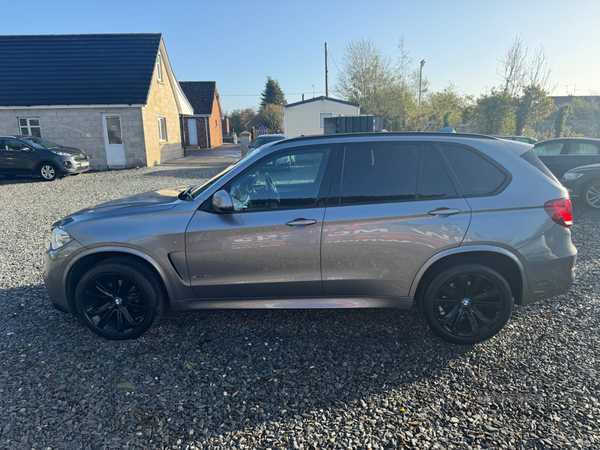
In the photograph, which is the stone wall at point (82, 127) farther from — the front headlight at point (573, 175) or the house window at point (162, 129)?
the front headlight at point (573, 175)

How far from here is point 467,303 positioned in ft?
11.2

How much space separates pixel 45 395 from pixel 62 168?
554 inches

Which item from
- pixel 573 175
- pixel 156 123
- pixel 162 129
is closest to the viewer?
pixel 573 175

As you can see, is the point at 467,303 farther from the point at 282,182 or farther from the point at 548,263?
the point at 282,182

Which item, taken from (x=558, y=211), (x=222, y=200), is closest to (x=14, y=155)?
(x=222, y=200)

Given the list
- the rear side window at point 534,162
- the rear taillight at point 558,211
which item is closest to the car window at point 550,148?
the rear side window at point 534,162

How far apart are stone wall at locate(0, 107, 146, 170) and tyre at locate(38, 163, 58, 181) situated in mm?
4152

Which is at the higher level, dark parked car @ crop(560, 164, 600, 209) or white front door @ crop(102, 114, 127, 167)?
white front door @ crop(102, 114, 127, 167)

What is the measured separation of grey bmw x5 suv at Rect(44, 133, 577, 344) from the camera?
3.29 meters

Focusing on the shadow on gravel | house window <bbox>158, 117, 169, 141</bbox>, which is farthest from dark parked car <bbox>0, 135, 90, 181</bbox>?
the shadow on gravel

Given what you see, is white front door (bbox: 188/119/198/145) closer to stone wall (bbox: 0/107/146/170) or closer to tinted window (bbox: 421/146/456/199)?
stone wall (bbox: 0/107/146/170)

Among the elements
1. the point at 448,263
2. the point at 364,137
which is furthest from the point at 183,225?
the point at 448,263

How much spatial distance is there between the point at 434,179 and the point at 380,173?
0.45 metres

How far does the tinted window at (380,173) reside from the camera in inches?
133
